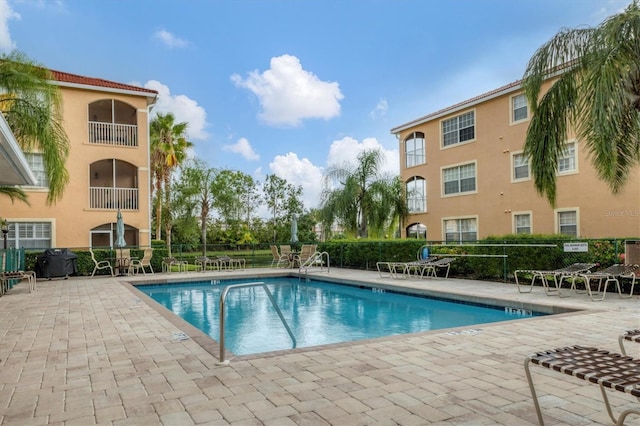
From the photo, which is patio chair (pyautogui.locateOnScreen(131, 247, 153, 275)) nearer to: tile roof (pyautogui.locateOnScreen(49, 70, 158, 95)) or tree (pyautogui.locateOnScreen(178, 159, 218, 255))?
tile roof (pyautogui.locateOnScreen(49, 70, 158, 95))

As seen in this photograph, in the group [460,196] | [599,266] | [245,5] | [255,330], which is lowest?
[255,330]

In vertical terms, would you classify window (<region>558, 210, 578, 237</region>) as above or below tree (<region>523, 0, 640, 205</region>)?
below

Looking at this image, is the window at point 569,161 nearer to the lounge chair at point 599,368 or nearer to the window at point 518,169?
the window at point 518,169

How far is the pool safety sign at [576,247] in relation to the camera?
34.4ft

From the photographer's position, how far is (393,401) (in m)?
3.54

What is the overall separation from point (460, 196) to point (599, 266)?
1220 centimetres

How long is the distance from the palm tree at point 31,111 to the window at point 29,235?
689 centimetres

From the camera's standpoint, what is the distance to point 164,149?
25406mm

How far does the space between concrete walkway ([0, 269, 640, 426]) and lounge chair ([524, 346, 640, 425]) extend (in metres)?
0.49

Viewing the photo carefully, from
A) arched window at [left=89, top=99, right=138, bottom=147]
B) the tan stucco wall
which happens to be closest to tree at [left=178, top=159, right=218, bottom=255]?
arched window at [left=89, top=99, right=138, bottom=147]

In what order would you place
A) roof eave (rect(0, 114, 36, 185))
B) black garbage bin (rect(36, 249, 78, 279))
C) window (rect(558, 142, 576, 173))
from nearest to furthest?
roof eave (rect(0, 114, 36, 185)), black garbage bin (rect(36, 249, 78, 279)), window (rect(558, 142, 576, 173))

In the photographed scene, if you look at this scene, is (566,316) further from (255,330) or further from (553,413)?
(255,330)

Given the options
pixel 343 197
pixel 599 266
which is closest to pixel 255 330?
pixel 599 266

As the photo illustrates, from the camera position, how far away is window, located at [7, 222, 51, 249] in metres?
17.9
